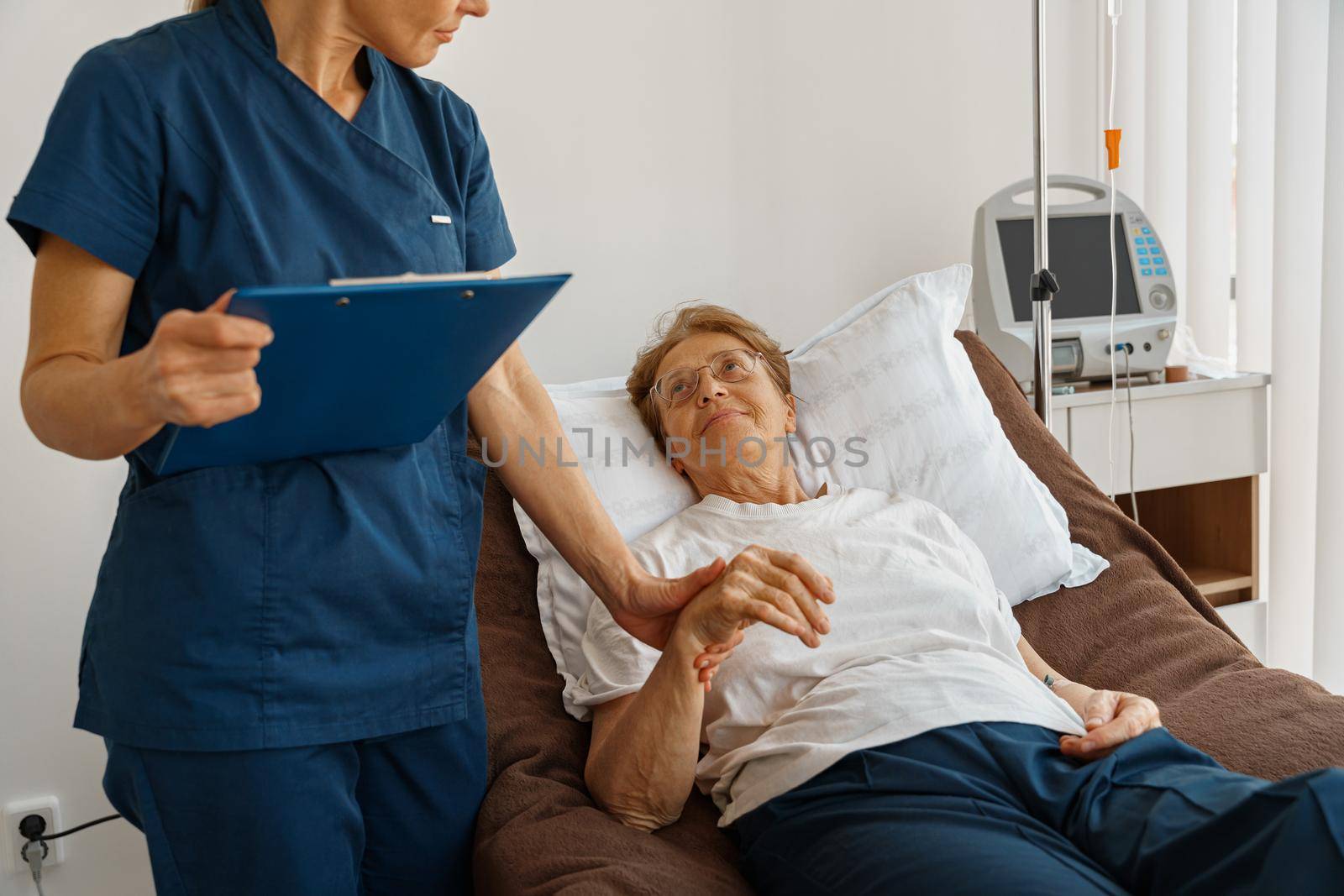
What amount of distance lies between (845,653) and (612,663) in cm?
→ 28

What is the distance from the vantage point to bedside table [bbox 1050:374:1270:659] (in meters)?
2.31

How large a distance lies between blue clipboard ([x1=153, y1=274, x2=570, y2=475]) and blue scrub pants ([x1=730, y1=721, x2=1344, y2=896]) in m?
0.55

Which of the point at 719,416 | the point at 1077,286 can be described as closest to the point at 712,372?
the point at 719,416

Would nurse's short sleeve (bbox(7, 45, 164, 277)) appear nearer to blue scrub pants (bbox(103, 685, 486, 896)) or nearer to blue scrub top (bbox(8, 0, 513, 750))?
blue scrub top (bbox(8, 0, 513, 750))

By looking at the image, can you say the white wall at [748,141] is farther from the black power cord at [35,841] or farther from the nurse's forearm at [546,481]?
the black power cord at [35,841]

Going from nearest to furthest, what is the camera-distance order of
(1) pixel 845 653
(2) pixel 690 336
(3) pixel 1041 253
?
(1) pixel 845 653 → (2) pixel 690 336 → (3) pixel 1041 253

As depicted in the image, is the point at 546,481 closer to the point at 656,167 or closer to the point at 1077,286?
the point at 656,167

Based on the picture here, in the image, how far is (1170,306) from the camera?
7.82 feet

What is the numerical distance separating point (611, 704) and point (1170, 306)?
1.60 meters

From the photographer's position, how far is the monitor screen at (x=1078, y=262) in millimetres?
2377

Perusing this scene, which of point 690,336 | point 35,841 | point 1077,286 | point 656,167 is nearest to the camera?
point 690,336

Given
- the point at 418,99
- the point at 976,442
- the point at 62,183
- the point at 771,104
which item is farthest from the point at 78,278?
the point at 771,104

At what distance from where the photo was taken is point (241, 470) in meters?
0.98

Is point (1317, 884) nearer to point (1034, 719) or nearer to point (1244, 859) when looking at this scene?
point (1244, 859)
